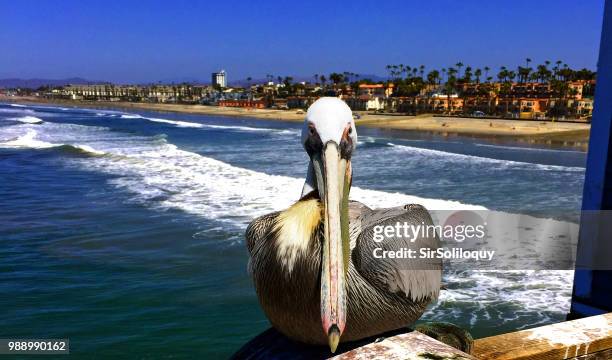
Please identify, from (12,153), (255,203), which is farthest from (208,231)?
(12,153)

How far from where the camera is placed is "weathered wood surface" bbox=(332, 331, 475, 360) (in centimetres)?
279

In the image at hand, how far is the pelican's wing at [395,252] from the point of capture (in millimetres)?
2926

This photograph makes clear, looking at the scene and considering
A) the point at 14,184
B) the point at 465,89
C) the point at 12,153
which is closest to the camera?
the point at 14,184

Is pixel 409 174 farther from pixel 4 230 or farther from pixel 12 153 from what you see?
pixel 12 153

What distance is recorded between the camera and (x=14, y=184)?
61.4 ft

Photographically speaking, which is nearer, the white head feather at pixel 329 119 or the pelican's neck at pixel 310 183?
the white head feather at pixel 329 119

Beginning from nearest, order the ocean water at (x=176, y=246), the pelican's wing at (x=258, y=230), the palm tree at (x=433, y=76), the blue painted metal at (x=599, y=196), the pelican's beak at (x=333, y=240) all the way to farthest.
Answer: the pelican's beak at (x=333, y=240), the pelican's wing at (x=258, y=230), the blue painted metal at (x=599, y=196), the ocean water at (x=176, y=246), the palm tree at (x=433, y=76)

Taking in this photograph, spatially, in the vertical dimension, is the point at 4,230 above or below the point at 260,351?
below

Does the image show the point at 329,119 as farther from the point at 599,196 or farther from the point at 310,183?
the point at 599,196

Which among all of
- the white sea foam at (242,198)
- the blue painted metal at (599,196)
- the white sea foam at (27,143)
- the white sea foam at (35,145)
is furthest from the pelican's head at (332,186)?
the white sea foam at (27,143)

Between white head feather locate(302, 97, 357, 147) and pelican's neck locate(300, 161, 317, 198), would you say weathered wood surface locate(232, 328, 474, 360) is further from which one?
white head feather locate(302, 97, 357, 147)

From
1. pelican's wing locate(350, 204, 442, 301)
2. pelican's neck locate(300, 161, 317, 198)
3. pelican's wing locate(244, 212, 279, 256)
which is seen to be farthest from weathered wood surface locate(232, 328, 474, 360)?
pelican's neck locate(300, 161, 317, 198)

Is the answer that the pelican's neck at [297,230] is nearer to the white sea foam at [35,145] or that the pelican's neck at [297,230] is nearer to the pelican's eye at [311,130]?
the pelican's eye at [311,130]

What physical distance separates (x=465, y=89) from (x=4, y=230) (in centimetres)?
9366
